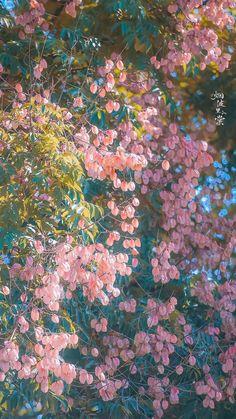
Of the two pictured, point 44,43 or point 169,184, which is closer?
point 44,43

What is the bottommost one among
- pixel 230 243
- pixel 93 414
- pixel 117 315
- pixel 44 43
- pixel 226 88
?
pixel 93 414

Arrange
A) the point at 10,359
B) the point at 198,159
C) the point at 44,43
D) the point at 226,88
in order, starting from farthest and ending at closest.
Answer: the point at 226,88
the point at 198,159
the point at 44,43
the point at 10,359

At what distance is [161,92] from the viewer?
5852mm

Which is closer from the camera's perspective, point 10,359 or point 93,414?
point 10,359

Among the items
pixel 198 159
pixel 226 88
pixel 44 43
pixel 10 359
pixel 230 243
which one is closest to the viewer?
pixel 10 359

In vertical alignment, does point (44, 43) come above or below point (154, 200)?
above

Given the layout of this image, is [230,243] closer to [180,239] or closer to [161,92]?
[180,239]

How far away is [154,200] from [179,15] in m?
1.25

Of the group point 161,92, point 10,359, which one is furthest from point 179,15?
point 10,359

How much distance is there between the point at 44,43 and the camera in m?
4.98

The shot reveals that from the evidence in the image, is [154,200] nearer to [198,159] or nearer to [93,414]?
[198,159]

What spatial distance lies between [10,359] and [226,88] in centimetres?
307

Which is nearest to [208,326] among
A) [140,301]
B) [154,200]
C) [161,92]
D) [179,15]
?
[140,301]

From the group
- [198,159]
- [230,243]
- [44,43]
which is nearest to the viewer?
[44,43]
